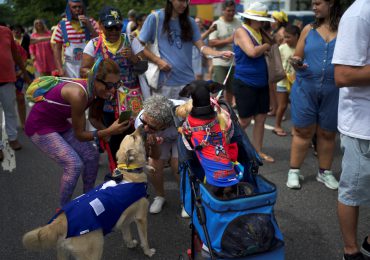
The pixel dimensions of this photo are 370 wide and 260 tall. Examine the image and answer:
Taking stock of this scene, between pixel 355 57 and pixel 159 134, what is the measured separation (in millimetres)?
1643

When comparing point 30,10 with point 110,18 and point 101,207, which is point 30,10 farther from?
point 101,207

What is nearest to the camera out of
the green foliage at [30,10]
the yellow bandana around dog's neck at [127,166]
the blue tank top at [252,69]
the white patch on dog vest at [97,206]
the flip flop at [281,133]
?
the white patch on dog vest at [97,206]

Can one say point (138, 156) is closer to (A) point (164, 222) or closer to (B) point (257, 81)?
(A) point (164, 222)

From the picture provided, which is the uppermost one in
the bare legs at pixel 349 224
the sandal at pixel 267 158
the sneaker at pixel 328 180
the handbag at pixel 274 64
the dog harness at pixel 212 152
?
the handbag at pixel 274 64

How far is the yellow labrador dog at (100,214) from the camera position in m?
2.38

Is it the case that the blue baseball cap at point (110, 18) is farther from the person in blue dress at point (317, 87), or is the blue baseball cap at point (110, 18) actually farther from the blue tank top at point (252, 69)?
the person in blue dress at point (317, 87)

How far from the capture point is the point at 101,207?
8.18 feet

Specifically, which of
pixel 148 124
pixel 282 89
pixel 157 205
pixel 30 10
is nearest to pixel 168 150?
pixel 157 205

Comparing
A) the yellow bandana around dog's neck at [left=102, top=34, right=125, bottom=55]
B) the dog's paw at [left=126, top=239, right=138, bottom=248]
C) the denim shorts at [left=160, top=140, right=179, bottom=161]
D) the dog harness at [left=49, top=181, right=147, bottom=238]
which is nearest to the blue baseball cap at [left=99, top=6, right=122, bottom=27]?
the yellow bandana around dog's neck at [left=102, top=34, right=125, bottom=55]

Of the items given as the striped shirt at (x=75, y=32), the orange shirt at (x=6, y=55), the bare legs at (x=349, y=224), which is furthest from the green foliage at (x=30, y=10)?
the bare legs at (x=349, y=224)

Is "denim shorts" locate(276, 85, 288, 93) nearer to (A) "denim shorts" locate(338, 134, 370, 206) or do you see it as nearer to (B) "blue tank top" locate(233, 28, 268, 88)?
(B) "blue tank top" locate(233, 28, 268, 88)

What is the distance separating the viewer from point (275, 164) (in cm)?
479

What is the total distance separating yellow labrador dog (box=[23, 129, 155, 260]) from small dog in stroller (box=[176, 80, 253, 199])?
19.8 inches

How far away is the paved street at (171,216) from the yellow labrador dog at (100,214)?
1.31 ft
